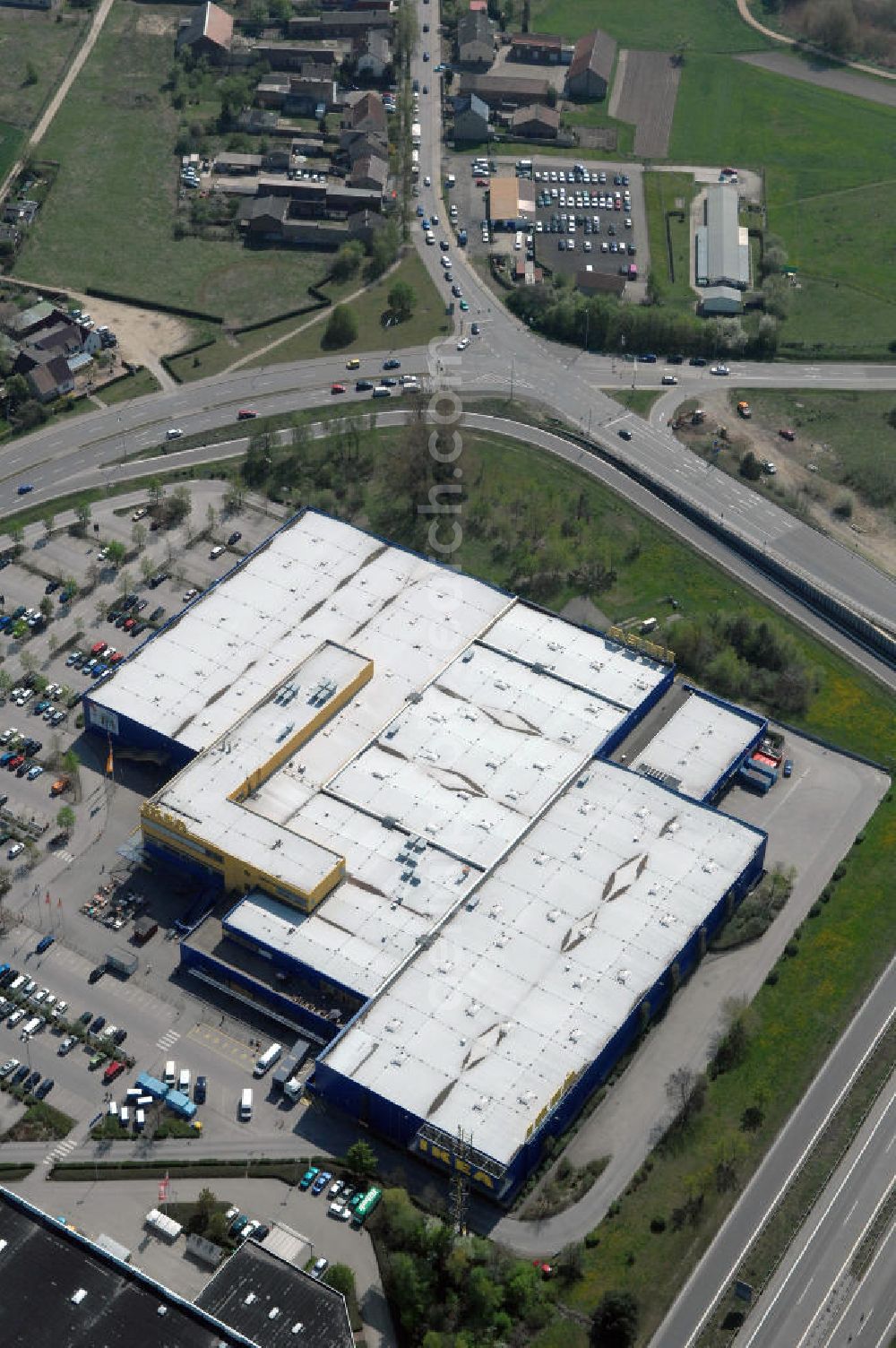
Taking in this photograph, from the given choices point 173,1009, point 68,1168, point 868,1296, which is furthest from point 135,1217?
point 868,1296

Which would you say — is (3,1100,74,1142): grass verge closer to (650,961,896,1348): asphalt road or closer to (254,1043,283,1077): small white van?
(254,1043,283,1077): small white van

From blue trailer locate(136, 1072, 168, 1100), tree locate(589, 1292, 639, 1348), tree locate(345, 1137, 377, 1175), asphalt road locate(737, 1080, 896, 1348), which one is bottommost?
blue trailer locate(136, 1072, 168, 1100)

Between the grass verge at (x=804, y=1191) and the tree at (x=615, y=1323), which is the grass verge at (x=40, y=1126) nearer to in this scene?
the tree at (x=615, y=1323)

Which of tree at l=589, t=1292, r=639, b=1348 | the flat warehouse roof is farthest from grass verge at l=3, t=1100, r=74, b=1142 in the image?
tree at l=589, t=1292, r=639, b=1348

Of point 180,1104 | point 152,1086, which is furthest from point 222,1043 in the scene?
point 180,1104

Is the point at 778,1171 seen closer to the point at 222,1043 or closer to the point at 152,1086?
the point at 222,1043

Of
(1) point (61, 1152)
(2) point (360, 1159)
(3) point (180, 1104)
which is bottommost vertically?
(1) point (61, 1152)

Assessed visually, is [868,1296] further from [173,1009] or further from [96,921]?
[96,921]
